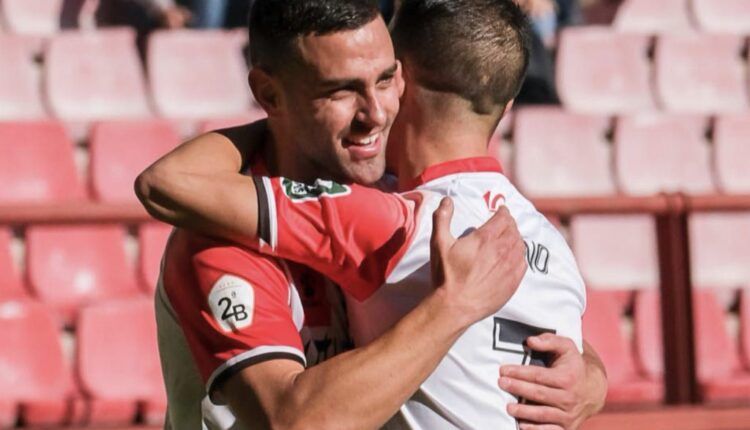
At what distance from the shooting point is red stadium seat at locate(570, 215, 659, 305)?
21.1ft

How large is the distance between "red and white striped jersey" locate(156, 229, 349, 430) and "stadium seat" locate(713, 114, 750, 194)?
4530mm

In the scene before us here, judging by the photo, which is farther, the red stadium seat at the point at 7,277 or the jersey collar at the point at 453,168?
the red stadium seat at the point at 7,277

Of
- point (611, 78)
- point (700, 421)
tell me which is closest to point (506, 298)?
point (700, 421)

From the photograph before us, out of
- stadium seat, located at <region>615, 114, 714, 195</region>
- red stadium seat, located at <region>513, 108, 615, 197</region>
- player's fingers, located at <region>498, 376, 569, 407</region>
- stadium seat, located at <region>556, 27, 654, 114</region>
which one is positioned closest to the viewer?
player's fingers, located at <region>498, 376, 569, 407</region>

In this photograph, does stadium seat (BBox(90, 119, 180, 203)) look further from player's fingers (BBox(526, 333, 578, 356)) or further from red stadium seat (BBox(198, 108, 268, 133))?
player's fingers (BBox(526, 333, 578, 356))

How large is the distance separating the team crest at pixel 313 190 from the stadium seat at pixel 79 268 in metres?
3.35

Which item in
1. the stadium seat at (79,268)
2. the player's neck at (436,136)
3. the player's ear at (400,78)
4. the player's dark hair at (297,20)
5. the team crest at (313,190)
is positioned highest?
the player's dark hair at (297,20)

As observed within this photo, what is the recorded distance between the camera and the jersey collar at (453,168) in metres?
2.92

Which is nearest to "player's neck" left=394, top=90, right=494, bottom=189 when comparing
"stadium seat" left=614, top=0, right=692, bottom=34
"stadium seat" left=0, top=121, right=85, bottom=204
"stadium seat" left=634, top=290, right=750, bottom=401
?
"stadium seat" left=634, top=290, right=750, bottom=401

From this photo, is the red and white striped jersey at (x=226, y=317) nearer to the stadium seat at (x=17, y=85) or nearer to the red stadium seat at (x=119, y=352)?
the red stadium seat at (x=119, y=352)

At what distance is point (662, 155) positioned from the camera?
7059 mm

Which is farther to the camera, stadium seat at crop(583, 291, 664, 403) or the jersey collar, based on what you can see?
stadium seat at crop(583, 291, 664, 403)

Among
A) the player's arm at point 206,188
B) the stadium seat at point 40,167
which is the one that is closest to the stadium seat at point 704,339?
the stadium seat at point 40,167

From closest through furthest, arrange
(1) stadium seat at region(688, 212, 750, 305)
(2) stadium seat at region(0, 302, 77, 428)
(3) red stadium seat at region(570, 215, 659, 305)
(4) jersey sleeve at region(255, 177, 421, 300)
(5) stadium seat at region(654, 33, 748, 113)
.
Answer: (4) jersey sleeve at region(255, 177, 421, 300) < (2) stadium seat at region(0, 302, 77, 428) < (3) red stadium seat at region(570, 215, 659, 305) < (1) stadium seat at region(688, 212, 750, 305) < (5) stadium seat at region(654, 33, 748, 113)
